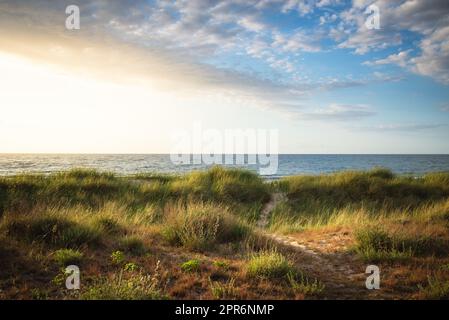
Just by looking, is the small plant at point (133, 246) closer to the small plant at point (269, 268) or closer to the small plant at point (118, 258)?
the small plant at point (118, 258)

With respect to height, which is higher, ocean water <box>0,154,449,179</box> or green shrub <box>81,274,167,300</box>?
green shrub <box>81,274,167,300</box>

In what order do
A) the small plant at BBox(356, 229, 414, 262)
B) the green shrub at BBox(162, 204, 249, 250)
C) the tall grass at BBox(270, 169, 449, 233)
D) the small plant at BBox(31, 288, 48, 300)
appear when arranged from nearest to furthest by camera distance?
the small plant at BBox(31, 288, 48, 300), the small plant at BBox(356, 229, 414, 262), the green shrub at BBox(162, 204, 249, 250), the tall grass at BBox(270, 169, 449, 233)

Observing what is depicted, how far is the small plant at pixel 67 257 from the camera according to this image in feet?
21.3

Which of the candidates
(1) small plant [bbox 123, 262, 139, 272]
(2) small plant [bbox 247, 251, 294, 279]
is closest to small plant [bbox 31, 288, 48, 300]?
(1) small plant [bbox 123, 262, 139, 272]

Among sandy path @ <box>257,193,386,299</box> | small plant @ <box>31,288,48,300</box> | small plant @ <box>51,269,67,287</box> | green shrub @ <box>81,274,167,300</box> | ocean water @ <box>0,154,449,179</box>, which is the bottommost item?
ocean water @ <box>0,154,449,179</box>

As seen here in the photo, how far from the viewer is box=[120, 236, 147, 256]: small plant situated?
7547 mm

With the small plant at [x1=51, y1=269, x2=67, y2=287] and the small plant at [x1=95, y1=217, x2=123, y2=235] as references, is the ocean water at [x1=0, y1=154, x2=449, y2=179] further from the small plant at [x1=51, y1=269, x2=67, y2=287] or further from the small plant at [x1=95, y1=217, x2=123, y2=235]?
the small plant at [x1=51, y1=269, x2=67, y2=287]

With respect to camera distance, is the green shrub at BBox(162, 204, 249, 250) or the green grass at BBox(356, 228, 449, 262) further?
the green shrub at BBox(162, 204, 249, 250)

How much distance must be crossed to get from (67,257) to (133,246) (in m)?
1.58

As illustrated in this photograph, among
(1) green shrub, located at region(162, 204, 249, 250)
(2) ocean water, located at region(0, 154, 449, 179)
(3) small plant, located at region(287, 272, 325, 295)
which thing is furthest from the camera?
(2) ocean water, located at region(0, 154, 449, 179)

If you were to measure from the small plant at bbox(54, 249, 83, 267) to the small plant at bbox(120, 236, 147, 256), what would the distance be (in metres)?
1.18
